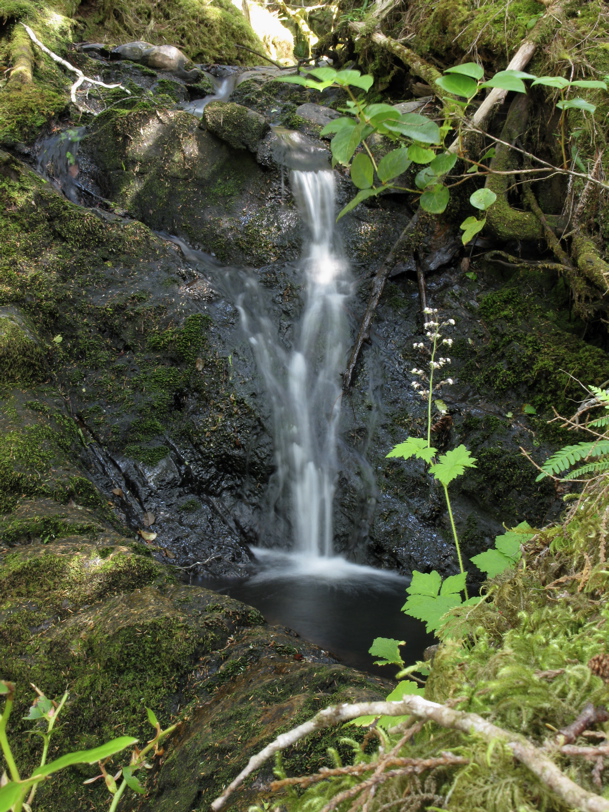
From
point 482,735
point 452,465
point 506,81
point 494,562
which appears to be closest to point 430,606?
point 494,562

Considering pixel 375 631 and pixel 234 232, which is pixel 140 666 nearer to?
pixel 375 631

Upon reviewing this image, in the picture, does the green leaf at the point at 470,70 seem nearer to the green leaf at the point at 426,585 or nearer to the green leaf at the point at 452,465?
the green leaf at the point at 452,465

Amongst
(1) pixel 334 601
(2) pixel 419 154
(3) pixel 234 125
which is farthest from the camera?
(3) pixel 234 125

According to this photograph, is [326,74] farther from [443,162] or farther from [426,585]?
[426,585]

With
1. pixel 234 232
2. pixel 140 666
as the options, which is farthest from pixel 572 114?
pixel 140 666

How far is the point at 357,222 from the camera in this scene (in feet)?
22.2

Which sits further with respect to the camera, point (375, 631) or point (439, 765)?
point (375, 631)

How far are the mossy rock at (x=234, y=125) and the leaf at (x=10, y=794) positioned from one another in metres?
7.41

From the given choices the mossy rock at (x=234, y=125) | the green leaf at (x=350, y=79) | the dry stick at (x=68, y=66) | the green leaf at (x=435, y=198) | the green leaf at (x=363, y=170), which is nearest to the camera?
the green leaf at (x=350, y=79)

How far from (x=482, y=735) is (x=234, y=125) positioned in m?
7.58

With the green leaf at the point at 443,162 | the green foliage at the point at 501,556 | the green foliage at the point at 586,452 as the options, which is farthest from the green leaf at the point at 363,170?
the green foliage at the point at 501,556

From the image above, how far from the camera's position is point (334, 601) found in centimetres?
459

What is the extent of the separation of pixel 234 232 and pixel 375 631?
4965mm

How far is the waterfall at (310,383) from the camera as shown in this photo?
5.48 metres
